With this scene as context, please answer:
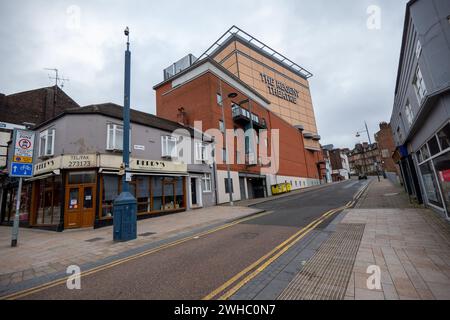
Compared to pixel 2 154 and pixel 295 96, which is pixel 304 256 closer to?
pixel 2 154

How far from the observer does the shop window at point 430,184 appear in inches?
324

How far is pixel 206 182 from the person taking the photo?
19750 mm

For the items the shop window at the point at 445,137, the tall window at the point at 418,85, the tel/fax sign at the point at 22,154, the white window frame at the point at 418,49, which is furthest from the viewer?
the tel/fax sign at the point at 22,154

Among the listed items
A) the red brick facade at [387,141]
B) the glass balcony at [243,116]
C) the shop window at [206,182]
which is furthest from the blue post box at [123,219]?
the red brick facade at [387,141]

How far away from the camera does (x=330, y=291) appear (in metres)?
3.30

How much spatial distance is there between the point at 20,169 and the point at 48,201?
5.26 m

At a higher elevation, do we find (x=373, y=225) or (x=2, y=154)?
(x=2, y=154)

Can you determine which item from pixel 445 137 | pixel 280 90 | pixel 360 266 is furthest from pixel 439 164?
pixel 280 90

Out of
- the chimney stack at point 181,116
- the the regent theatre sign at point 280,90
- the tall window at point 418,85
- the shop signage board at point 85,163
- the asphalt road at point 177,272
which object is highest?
the the regent theatre sign at point 280,90

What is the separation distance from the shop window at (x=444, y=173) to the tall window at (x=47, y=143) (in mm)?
18580

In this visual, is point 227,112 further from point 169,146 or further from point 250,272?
point 250,272

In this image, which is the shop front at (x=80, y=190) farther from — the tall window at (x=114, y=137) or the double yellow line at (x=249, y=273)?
the double yellow line at (x=249, y=273)

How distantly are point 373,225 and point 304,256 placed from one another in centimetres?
457
